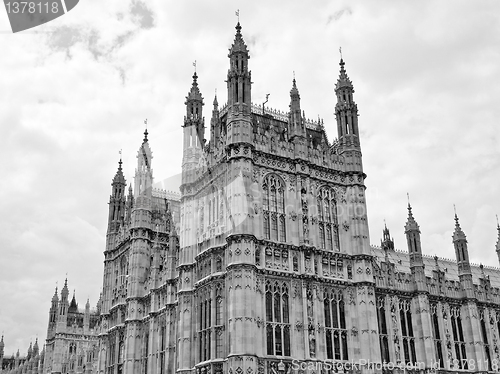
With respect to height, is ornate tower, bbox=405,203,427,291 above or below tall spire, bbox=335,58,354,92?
below

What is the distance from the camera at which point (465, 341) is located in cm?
5431

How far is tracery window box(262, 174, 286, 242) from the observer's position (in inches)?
1848

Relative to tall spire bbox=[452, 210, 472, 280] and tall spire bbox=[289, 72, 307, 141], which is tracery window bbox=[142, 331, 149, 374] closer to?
tall spire bbox=[289, 72, 307, 141]

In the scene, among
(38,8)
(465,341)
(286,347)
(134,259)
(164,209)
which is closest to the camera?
(38,8)

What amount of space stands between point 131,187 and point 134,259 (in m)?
13.9

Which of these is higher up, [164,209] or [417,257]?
[164,209]

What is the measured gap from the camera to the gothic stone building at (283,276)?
146 feet

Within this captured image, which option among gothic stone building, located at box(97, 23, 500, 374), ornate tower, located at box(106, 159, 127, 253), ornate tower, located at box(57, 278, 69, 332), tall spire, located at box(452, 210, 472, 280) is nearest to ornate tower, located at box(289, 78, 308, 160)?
gothic stone building, located at box(97, 23, 500, 374)

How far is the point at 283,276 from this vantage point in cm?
4547

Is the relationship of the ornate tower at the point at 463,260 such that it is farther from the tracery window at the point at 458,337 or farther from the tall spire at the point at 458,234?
the tracery window at the point at 458,337

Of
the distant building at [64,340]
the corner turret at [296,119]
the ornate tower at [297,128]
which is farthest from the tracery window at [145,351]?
the distant building at [64,340]

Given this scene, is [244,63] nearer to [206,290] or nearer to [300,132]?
[300,132]

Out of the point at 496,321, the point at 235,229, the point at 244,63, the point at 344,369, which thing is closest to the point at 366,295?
the point at 344,369

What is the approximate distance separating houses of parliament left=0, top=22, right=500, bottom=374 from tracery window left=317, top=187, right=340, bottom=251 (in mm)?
107
